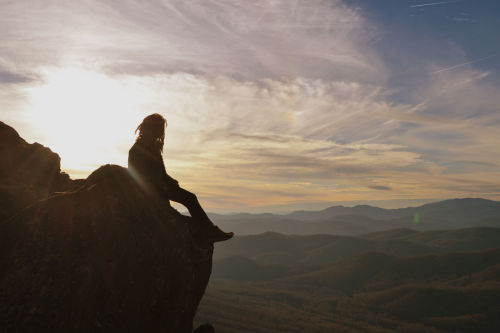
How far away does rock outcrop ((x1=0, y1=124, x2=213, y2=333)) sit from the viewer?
25.8ft

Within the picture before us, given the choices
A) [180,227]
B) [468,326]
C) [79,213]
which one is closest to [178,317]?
[180,227]

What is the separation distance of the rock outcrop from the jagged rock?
0.80 metres

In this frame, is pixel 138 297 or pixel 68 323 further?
pixel 138 297

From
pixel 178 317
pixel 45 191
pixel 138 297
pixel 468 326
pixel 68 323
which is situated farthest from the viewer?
pixel 468 326

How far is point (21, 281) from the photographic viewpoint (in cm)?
786

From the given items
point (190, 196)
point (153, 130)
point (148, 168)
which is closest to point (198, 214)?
point (190, 196)

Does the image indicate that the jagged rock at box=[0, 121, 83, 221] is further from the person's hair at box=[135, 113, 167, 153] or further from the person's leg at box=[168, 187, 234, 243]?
the person's leg at box=[168, 187, 234, 243]

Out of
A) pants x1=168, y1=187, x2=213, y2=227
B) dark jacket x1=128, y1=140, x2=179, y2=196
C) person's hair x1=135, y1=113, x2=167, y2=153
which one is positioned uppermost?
person's hair x1=135, y1=113, x2=167, y2=153

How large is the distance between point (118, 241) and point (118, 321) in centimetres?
216

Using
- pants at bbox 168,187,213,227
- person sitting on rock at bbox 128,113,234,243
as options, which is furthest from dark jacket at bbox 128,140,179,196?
pants at bbox 168,187,213,227

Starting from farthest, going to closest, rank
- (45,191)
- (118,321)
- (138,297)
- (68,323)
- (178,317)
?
1. (45,191)
2. (178,317)
3. (138,297)
4. (118,321)
5. (68,323)

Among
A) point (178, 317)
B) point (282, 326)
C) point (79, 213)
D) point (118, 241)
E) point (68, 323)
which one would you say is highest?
point (79, 213)

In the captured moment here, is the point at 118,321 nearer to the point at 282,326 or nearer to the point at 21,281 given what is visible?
the point at 21,281

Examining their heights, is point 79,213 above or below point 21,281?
above
